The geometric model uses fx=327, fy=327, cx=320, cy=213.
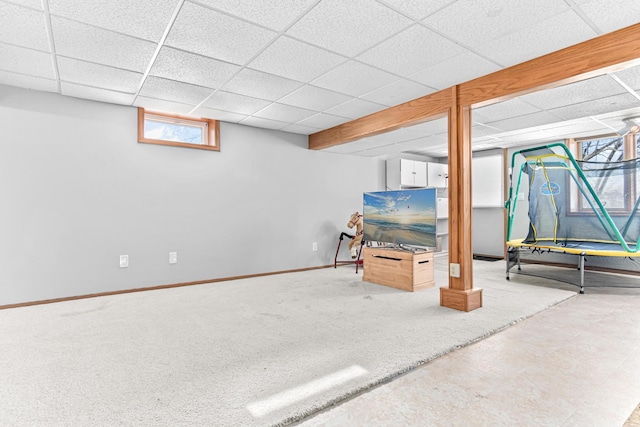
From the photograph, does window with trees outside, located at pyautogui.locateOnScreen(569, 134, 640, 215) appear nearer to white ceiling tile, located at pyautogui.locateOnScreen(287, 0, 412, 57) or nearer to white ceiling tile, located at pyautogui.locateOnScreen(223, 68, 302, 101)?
white ceiling tile, located at pyautogui.locateOnScreen(287, 0, 412, 57)

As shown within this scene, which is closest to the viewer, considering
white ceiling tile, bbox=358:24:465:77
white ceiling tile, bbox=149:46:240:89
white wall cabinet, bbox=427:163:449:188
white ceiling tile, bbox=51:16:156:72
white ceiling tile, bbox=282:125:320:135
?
white ceiling tile, bbox=51:16:156:72

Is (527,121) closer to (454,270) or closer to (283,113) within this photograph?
(454,270)

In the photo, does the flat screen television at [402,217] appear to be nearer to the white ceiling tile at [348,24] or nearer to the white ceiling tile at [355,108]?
the white ceiling tile at [355,108]

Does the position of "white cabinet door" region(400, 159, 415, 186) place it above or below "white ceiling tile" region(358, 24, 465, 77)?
below

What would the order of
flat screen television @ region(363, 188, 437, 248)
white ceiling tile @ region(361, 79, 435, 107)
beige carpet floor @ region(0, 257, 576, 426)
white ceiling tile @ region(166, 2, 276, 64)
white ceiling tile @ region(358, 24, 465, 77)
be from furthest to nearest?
flat screen television @ region(363, 188, 437, 248)
white ceiling tile @ region(361, 79, 435, 107)
white ceiling tile @ region(358, 24, 465, 77)
white ceiling tile @ region(166, 2, 276, 64)
beige carpet floor @ region(0, 257, 576, 426)

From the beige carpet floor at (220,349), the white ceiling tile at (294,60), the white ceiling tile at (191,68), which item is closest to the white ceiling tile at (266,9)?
the white ceiling tile at (294,60)

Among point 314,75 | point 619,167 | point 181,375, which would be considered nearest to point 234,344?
point 181,375

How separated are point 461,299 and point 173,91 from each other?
344 cm

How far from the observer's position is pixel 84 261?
353 cm

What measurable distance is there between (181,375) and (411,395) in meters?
1.27

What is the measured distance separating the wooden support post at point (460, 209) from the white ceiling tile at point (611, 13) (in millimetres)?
1086

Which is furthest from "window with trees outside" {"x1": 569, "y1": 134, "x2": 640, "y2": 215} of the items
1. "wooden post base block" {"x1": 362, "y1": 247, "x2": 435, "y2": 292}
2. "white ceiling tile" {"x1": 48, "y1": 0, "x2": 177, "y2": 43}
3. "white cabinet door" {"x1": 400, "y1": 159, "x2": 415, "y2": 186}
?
"white ceiling tile" {"x1": 48, "y1": 0, "x2": 177, "y2": 43}

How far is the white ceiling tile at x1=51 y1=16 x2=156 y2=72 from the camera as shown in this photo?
7.14 ft

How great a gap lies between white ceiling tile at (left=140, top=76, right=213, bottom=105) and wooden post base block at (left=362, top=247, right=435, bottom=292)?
275cm
